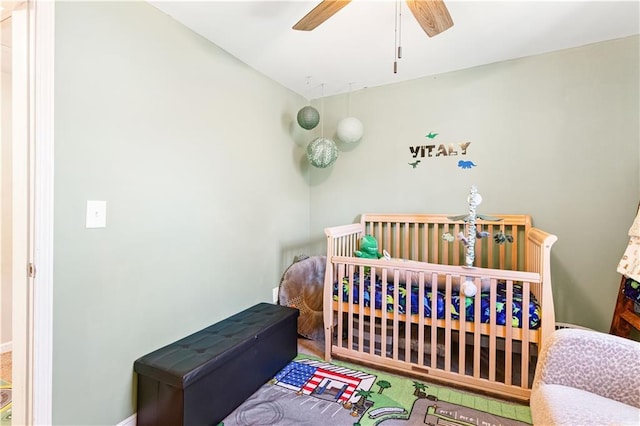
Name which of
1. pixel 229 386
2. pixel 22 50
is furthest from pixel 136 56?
pixel 229 386

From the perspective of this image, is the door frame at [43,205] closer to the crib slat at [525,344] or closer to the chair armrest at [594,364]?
the chair armrest at [594,364]

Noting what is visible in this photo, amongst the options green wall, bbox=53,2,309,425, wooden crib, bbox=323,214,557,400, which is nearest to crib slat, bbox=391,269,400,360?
wooden crib, bbox=323,214,557,400

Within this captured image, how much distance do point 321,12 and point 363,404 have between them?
214 centimetres

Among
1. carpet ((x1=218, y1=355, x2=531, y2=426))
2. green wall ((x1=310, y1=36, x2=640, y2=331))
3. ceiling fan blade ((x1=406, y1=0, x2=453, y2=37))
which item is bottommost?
carpet ((x1=218, y1=355, x2=531, y2=426))

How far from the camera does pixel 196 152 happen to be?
6.32ft

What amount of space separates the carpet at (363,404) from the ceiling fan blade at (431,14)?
6.88 ft

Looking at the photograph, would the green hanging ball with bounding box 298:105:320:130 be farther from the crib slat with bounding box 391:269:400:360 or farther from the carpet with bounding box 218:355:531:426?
the carpet with bounding box 218:355:531:426

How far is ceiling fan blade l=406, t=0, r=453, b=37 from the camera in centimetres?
135

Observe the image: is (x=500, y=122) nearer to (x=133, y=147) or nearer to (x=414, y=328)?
(x=414, y=328)

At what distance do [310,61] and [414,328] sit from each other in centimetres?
235

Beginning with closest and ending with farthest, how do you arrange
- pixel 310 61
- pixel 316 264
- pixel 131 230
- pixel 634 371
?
pixel 634 371 → pixel 131 230 → pixel 310 61 → pixel 316 264

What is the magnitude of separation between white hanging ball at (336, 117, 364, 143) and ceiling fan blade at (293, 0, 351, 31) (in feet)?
4.06

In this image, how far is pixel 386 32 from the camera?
198 centimetres

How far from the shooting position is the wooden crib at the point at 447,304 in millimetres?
1753
